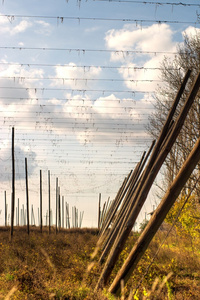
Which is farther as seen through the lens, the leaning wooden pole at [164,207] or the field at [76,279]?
the field at [76,279]

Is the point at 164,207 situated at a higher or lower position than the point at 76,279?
higher

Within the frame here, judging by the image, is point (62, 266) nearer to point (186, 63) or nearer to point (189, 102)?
point (189, 102)

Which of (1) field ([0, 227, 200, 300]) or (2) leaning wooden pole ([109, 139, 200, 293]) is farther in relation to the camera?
(1) field ([0, 227, 200, 300])

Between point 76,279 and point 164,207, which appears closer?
point 164,207

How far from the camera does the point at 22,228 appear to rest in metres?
38.5

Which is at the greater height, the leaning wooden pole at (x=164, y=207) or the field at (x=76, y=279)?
the leaning wooden pole at (x=164, y=207)

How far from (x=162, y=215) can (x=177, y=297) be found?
4.12m

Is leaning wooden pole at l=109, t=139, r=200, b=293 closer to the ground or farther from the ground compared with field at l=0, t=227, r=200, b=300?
farther from the ground

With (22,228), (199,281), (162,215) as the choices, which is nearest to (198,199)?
(199,281)

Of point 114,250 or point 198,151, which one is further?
point 114,250

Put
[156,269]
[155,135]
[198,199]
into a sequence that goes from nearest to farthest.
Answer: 1. [156,269]
2. [198,199]
3. [155,135]

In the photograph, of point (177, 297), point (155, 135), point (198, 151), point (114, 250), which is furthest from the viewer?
point (155, 135)

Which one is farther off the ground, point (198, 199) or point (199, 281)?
point (198, 199)

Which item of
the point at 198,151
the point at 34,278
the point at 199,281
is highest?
the point at 198,151
